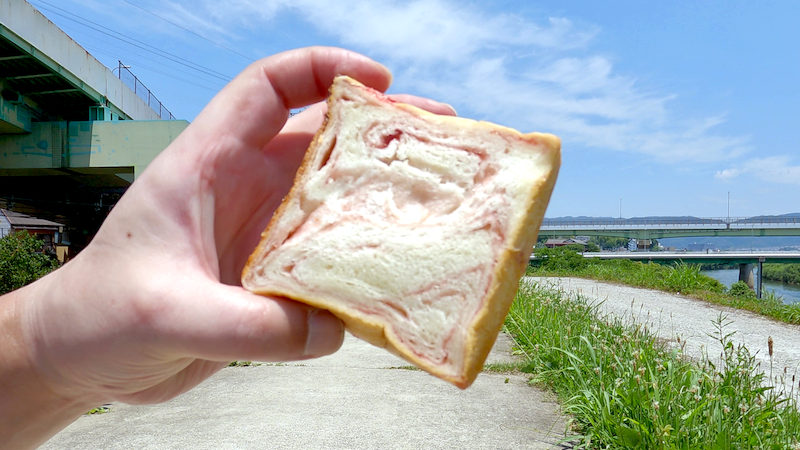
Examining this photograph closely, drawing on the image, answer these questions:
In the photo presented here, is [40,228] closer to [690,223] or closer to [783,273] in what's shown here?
[690,223]

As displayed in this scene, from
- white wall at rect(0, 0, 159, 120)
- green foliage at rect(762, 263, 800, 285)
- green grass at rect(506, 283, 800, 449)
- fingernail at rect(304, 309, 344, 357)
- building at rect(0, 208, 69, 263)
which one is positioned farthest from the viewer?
green foliage at rect(762, 263, 800, 285)

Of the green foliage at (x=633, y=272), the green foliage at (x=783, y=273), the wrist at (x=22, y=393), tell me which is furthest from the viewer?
the green foliage at (x=783, y=273)

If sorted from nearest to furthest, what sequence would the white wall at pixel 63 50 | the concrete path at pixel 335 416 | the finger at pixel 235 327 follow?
the finger at pixel 235 327 → the concrete path at pixel 335 416 → the white wall at pixel 63 50

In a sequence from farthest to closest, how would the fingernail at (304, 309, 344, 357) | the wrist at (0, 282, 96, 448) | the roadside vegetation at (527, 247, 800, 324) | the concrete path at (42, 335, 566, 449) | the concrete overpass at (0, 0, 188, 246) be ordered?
the concrete overpass at (0, 0, 188, 246)
the roadside vegetation at (527, 247, 800, 324)
the concrete path at (42, 335, 566, 449)
the wrist at (0, 282, 96, 448)
the fingernail at (304, 309, 344, 357)

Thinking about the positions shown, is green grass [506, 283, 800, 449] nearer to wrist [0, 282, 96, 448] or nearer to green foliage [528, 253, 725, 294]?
wrist [0, 282, 96, 448]

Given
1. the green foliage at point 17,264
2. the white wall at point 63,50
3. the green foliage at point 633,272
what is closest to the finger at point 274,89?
the green foliage at point 17,264

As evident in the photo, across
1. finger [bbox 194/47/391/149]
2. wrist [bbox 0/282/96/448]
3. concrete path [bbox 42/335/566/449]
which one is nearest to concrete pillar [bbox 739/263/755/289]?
concrete path [bbox 42/335/566/449]

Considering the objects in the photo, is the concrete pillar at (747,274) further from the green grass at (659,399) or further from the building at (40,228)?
the building at (40,228)

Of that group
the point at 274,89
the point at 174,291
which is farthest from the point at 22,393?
the point at 274,89
